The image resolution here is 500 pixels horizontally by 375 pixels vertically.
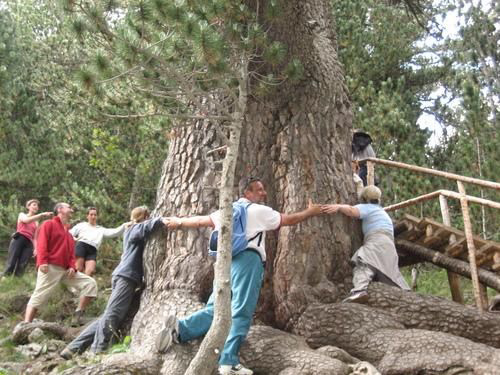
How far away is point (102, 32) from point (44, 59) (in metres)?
10.2

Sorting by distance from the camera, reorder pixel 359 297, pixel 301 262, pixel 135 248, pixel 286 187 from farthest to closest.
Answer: pixel 135 248 → pixel 286 187 → pixel 301 262 → pixel 359 297

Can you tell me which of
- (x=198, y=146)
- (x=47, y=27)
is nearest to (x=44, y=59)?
(x=47, y=27)

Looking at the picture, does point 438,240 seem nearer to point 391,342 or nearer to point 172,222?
point 391,342

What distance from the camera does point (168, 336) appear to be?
5086 millimetres

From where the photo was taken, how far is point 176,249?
20.2ft

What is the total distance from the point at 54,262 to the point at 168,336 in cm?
259

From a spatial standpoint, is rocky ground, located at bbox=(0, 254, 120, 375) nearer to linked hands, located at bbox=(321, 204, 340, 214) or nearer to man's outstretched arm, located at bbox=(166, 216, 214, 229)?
man's outstretched arm, located at bbox=(166, 216, 214, 229)

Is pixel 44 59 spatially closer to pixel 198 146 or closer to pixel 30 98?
pixel 30 98

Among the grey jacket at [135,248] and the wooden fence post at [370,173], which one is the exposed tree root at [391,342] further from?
the wooden fence post at [370,173]

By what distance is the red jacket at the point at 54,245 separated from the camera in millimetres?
7086

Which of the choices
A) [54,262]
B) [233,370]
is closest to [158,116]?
[54,262]

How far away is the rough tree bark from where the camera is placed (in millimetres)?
5105

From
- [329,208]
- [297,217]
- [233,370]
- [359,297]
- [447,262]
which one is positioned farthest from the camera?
[447,262]

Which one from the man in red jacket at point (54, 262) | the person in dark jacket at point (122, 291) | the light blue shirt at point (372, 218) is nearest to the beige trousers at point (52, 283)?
the man in red jacket at point (54, 262)
